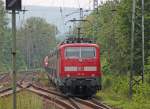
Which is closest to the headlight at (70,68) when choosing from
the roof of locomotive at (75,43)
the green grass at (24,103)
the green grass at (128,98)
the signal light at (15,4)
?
the roof of locomotive at (75,43)

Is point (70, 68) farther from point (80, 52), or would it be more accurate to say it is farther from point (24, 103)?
point (24, 103)

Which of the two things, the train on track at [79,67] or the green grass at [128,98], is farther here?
the train on track at [79,67]

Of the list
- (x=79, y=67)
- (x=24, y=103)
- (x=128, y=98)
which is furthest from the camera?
(x=79, y=67)

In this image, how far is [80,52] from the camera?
27.7 meters

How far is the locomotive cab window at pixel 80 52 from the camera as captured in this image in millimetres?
27594

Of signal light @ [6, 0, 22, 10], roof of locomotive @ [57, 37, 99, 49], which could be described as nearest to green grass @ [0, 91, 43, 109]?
signal light @ [6, 0, 22, 10]

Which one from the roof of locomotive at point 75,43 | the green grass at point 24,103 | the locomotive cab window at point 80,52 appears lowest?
the green grass at point 24,103

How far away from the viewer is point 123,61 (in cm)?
3212

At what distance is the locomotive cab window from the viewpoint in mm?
27594

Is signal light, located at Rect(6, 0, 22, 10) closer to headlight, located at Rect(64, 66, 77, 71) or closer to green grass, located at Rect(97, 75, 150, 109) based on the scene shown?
green grass, located at Rect(97, 75, 150, 109)

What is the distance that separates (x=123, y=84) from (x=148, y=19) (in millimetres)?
4199

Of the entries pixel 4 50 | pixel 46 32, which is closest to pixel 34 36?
pixel 46 32

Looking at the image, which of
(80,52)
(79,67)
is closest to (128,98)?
(79,67)

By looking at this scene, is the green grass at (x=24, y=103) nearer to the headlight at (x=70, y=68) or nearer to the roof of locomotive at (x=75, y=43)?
the headlight at (x=70, y=68)
